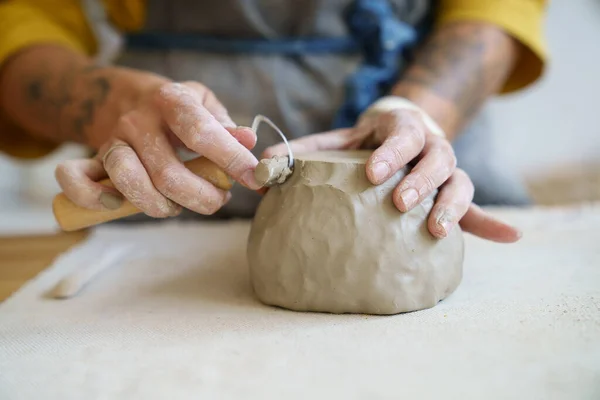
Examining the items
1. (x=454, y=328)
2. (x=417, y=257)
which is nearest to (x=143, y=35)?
(x=417, y=257)

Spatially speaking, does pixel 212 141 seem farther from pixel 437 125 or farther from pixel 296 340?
pixel 437 125

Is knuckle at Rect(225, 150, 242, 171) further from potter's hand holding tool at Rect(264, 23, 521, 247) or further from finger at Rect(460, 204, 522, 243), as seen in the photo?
finger at Rect(460, 204, 522, 243)

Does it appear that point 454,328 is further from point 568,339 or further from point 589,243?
point 589,243

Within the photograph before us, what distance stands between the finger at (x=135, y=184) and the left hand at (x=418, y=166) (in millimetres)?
173

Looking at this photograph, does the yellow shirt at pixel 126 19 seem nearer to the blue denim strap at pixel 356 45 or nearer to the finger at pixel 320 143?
the blue denim strap at pixel 356 45

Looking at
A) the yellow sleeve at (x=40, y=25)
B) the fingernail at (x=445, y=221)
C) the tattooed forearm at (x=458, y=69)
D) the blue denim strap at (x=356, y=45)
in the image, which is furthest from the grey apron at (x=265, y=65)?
the fingernail at (x=445, y=221)

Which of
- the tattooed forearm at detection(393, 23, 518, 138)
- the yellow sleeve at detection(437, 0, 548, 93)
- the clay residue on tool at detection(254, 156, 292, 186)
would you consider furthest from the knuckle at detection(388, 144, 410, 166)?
the yellow sleeve at detection(437, 0, 548, 93)

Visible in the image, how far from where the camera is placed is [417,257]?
0.79m

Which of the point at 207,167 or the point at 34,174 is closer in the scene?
the point at 207,167

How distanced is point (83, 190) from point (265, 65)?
599 millimetres

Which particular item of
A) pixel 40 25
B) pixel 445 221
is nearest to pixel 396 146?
pixel 445 221

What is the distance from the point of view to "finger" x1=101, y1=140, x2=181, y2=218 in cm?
81

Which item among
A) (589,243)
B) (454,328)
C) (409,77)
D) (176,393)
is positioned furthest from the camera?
(409,77)

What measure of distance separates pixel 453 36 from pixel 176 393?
1036 mm
